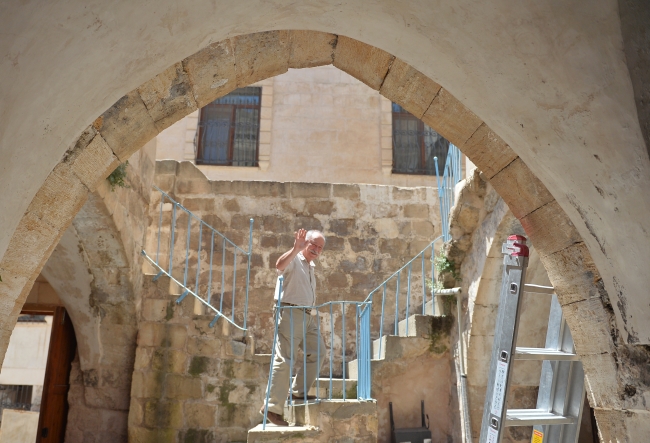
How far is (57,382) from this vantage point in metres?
5.87

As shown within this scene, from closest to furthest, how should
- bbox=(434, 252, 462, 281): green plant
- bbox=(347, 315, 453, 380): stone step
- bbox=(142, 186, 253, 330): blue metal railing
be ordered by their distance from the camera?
bbox=(434, 252, 462, 281): green plant → bbox=(347, 315, 453, 380): stone step → bbox=(142, 186, 253, 330): blue metal railing

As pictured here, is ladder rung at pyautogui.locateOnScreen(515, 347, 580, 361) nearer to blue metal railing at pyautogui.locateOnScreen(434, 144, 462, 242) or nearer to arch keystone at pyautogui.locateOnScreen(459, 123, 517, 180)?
arch keystone at pyautogui.locateOnScreen(459, 123, 517, 180)

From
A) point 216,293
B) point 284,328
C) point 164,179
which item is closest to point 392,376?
point 284,328

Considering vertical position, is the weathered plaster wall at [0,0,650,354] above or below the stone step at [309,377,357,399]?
above

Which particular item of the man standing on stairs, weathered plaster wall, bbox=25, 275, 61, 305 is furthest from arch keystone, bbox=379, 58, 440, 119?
weathered plaster wall, bbox=25, 275, 61, 305

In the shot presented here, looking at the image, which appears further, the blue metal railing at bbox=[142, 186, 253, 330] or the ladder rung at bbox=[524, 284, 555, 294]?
the blue metal railing at bbox=[142, 186, 253, 330]

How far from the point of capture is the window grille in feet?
39.7

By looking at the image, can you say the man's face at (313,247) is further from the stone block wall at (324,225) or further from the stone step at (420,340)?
the stone block wall at (324,225)

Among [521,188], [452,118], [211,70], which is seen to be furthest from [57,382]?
[521,188]

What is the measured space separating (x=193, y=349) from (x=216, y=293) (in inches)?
56.9

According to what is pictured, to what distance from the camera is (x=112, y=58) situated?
198 centimetres

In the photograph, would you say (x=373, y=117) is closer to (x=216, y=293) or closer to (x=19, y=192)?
(x=216, y=293)

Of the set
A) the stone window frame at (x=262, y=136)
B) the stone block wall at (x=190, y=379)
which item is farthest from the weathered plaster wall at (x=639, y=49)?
the stone window frame at (x=262, y=136)

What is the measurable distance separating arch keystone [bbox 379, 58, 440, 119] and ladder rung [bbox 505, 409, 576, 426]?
1304mm
